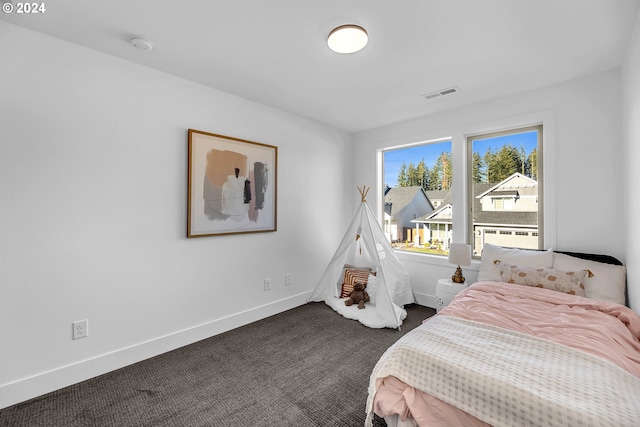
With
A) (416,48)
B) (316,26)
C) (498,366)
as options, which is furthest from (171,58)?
(498,366)

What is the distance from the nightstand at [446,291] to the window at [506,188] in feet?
1.91

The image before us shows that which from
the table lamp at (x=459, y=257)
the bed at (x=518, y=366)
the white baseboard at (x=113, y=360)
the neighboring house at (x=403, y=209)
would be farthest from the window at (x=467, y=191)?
the white baseboard at (x=113, y=360)

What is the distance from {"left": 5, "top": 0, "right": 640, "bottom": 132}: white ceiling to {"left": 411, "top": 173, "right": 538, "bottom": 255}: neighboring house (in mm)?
1048

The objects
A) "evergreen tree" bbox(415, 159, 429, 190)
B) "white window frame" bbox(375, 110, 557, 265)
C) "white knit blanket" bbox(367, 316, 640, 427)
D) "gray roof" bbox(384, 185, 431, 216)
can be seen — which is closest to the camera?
"white knit blanket" bbox(367, 316, 640, 427)

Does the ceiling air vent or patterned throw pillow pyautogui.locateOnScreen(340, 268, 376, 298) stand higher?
the ceiling air vent

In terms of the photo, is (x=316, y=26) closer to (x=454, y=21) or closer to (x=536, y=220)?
(x=454, y=21)

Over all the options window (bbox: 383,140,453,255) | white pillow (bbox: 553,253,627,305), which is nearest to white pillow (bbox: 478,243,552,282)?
white pillow (bbox: 553,253,627,305)

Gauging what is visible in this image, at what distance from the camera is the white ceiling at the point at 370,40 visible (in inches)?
68.3

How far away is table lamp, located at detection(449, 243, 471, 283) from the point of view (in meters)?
3.11

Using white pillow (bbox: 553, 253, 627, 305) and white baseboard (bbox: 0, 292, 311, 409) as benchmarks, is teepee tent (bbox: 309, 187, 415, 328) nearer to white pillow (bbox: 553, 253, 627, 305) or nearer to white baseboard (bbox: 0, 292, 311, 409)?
white baseboard (bbox: 0, 292, 311, 409)

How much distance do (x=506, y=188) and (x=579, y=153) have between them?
2.35 ft

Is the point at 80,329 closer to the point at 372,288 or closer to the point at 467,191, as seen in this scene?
the point at 372,288

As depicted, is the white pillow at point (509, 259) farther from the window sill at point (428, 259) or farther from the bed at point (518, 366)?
the bed at point (518, 366)

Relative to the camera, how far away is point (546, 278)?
Answer: 97.3 inches
